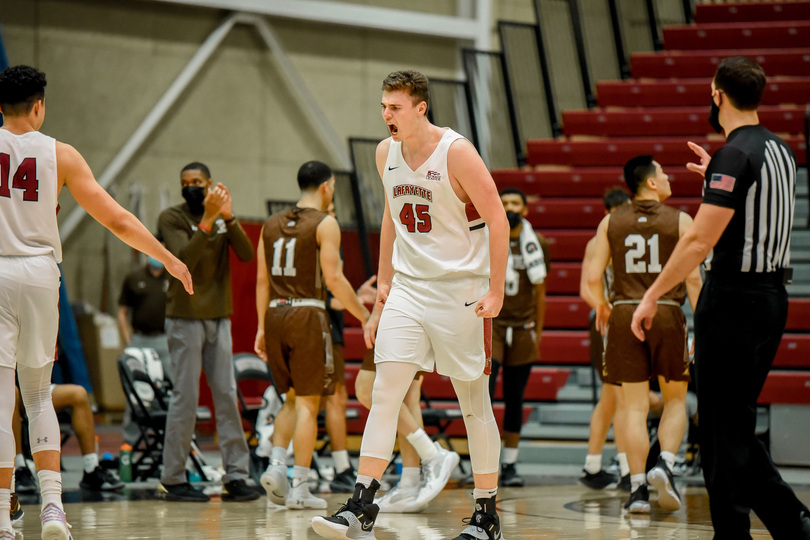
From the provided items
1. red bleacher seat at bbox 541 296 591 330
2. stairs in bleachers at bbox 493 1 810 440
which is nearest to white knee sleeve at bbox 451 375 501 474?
stairs in bleachers at bbox 493 1 810 440

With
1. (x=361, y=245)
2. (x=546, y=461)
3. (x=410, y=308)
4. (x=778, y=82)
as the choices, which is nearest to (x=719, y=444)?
(x=410, y=308)

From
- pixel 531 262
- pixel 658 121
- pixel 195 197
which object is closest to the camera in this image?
pixel 195 197

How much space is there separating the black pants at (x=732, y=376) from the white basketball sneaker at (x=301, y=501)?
2896mm

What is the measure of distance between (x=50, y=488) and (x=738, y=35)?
12.3 m

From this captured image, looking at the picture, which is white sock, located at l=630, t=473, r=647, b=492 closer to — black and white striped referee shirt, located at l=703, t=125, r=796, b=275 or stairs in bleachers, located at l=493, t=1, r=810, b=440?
black and white striped referee shirt, located at l=703, t=125, r=796, b=275

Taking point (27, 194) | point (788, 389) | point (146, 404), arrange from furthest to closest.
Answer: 1. point (788, 389)
2. point (146, 404)
3. point (27, 194)

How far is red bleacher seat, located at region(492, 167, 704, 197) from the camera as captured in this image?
12133mm

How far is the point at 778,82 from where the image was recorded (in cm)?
1335

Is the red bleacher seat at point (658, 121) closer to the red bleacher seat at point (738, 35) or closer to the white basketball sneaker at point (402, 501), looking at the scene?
the red bleacher seat at point (738, 35)

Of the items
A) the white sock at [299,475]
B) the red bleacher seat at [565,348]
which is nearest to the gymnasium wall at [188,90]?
the red bleacher seat at [565,348]

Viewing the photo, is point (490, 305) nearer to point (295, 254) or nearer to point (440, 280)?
point (440, 280)

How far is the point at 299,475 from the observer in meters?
6.38

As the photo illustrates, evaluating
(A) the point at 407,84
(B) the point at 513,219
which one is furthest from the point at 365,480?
(B) the point at 513,219

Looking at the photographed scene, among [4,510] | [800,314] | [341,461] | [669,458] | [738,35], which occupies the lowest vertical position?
[341,461]
